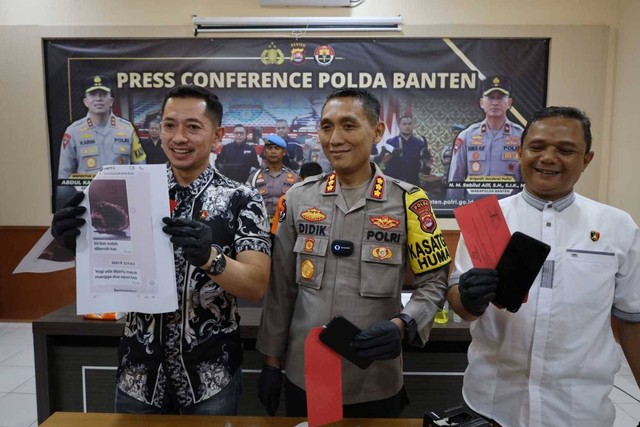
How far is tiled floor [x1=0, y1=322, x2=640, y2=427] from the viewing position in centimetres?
248

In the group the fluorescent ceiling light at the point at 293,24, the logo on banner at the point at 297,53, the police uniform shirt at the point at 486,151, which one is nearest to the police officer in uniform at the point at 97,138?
the fluorescent ceiling light at the point at 293,24

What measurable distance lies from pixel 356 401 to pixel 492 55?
3594mm

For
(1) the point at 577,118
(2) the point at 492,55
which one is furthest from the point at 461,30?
(1) the point at 577,118

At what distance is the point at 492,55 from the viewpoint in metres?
3.89

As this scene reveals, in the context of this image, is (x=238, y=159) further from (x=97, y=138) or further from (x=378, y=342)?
(x=378, y=342)

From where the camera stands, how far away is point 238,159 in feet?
13.3

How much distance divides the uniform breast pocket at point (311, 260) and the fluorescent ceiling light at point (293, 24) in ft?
10.1

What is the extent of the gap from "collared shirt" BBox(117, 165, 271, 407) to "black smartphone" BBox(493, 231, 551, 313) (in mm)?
621

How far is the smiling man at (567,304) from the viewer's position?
1.13m

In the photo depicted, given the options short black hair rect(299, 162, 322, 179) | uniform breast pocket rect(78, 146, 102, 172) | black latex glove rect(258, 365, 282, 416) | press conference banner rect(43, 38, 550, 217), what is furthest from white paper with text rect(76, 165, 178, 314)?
uniform breast pocket rect(78, 146, 102, 172)

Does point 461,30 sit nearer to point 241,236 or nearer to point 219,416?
point 241,236

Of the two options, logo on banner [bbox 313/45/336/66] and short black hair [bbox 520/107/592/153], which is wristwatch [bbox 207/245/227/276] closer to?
short black hair [bbox 520/107/592/153]

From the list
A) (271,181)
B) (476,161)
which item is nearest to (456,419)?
(271,181)

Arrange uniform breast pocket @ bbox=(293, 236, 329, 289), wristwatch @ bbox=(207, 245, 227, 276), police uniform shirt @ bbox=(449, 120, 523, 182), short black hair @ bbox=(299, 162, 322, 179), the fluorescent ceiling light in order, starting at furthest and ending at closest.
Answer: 1. police uniform shirt @ bbox=(449, 120, 523, 182)
2. the fluorescent ceiling light
3. short black hair @ bbox=(299, 162, 322, 179)
4. uniform breast pocket @ bbox=(293, 236, 329, 289)
5. wristwatch @ bbox=(207, 245, 227, 276)
